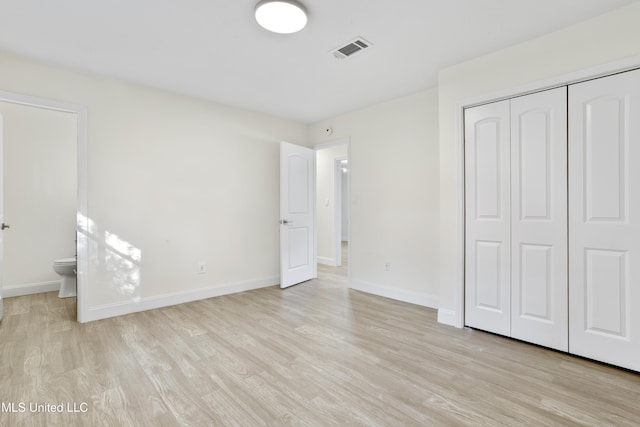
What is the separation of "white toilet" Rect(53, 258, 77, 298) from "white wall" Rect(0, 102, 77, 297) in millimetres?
493

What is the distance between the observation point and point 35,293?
12.9ft

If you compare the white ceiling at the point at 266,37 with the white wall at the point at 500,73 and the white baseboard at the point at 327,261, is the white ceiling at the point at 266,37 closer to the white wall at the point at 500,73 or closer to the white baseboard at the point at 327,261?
the white wall at the point at 500,73

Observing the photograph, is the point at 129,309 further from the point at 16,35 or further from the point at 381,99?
the point at 381,99

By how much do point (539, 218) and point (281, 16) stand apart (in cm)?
251

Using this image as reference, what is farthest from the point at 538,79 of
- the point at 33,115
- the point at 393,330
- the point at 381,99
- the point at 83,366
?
the point at 33,115

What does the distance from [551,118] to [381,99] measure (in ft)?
6.19

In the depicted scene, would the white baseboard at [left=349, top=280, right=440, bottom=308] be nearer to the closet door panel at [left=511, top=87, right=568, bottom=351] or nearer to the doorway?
the closet door panel at [left=511, top=87, right=568, bottom=351]

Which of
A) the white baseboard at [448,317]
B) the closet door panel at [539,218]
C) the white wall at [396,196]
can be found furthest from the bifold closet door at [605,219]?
the white wall at [396,196]

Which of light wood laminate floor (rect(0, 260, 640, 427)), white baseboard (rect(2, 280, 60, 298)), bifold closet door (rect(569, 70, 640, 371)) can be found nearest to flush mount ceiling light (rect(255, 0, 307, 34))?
bifold closet door (rect(569, 70, 640, 371))

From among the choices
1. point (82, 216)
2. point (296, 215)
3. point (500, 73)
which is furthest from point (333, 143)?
point (82, 216)

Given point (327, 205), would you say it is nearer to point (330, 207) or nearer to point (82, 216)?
point (330, 207)

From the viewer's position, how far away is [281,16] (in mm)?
2002

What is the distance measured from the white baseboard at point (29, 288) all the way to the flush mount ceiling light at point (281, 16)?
4.50 m

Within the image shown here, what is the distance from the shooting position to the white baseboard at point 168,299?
3002mm
